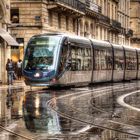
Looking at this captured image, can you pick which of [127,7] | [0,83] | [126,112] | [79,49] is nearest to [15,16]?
[0,83]

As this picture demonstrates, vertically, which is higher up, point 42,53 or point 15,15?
point 15,15

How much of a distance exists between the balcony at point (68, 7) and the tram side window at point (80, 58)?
1483 centimetres

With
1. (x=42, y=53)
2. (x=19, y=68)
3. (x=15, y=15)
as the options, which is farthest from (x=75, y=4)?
(x=42, y=53)

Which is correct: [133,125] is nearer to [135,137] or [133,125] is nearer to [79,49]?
[135,137]

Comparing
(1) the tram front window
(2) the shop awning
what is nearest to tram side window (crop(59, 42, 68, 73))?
(1) the tram front window

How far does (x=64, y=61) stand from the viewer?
1347 inches

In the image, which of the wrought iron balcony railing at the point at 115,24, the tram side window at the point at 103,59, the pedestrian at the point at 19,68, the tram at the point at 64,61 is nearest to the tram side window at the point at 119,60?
the tram side window at the point at 103,59

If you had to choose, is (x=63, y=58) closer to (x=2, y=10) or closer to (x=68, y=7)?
(x=2, y=10)

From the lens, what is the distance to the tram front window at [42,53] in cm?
3359

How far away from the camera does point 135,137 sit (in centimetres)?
1249

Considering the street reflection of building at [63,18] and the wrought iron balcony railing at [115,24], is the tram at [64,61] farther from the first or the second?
the wrought iron balcony railing at [115,24]

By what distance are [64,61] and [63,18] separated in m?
24.1

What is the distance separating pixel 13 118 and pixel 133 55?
3850 cm

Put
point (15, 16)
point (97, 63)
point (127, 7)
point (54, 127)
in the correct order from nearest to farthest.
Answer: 1. point (54, 127)
2. point (97, 63)
3. point (15, 16)
4. point (127, 7)
